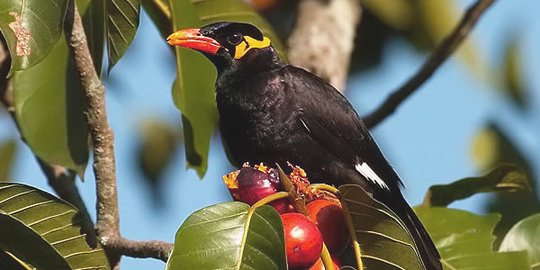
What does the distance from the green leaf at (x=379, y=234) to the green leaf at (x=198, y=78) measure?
2.95ft

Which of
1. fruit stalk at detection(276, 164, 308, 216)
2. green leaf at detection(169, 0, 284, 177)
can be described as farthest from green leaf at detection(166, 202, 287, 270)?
green leaf at detection(169, 0, 284, 177)

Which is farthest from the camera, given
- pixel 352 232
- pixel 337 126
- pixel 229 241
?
pixel 337 126

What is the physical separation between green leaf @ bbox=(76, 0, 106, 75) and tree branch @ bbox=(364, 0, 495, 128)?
1.05 metres

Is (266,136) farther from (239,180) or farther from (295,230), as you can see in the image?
(295,230)

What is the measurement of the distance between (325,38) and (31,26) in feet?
6.73

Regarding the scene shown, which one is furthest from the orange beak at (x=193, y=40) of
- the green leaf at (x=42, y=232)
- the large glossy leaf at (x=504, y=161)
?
the large glossy leaf at (x=504, y=161)

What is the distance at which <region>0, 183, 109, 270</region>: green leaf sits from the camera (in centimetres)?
221

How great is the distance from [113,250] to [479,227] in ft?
3.28

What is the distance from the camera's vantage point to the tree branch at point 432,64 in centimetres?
348

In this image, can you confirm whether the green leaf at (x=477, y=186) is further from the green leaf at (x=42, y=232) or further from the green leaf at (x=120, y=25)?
the green leaf at (x=42, y=232)

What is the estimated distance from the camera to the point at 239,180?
2.32 meters

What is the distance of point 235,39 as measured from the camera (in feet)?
11.5

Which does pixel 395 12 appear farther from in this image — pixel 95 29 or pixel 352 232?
pixel 352 232

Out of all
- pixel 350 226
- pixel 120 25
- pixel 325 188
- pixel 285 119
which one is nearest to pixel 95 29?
pixel 120 25
